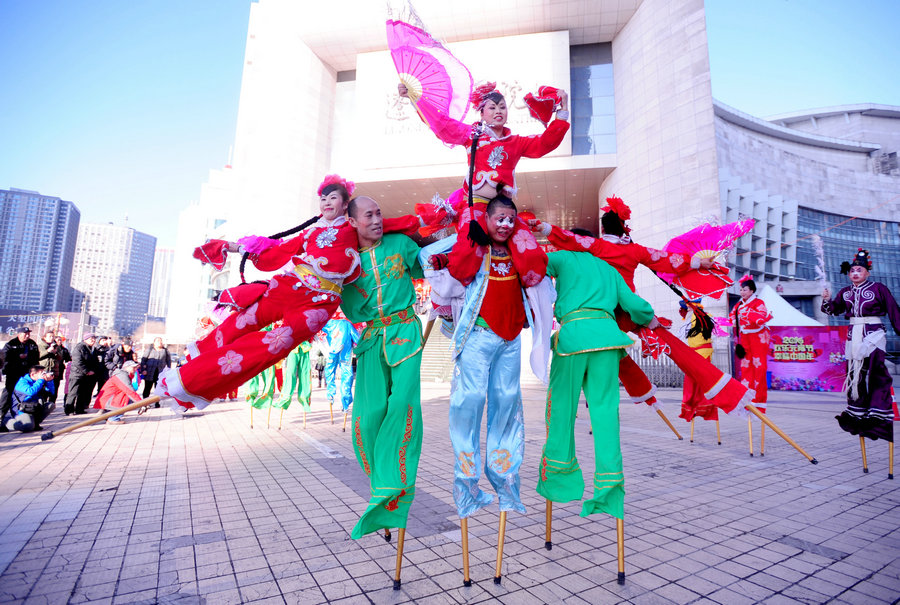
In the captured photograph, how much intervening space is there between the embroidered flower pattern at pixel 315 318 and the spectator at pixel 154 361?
11452mm

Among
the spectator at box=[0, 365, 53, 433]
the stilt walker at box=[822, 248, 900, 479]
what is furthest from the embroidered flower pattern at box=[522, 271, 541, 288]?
the spectator at box=[0, 365, 53, 433]

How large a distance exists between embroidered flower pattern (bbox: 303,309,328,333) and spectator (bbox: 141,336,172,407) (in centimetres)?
1145

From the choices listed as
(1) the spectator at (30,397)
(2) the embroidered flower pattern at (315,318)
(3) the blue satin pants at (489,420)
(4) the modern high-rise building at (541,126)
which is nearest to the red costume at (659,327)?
(3) the blue satin pants at (489,420)

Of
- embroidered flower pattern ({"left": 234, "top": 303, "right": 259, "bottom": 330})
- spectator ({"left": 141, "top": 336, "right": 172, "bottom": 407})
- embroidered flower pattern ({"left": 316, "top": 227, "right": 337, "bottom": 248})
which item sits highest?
embroidered flower pattern ({"left": 316, "top": 227, "right": 337, "bottom": 248})

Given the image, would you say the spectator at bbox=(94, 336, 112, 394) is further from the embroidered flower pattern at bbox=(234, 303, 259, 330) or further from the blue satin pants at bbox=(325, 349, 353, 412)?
the embroidered flower pattern at bbox=(234, 303, 259, 330)

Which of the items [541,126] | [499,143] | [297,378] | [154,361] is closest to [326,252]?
[499,143]

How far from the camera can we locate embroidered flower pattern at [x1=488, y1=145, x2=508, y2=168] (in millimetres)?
3422

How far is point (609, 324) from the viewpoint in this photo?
10.0 feet

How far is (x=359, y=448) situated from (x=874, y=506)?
4.61 meters

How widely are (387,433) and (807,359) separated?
18.1m

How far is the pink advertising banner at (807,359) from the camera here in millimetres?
14719

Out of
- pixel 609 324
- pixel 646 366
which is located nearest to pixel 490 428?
pixel 609 324

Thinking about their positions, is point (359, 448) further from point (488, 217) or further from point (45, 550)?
point (45, 550)

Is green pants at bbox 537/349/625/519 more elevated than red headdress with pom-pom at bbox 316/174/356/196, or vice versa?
red headdress with pom-pom at bbox 316/174/356/196
